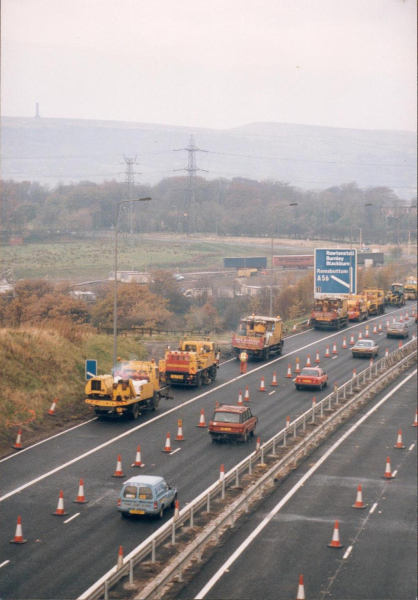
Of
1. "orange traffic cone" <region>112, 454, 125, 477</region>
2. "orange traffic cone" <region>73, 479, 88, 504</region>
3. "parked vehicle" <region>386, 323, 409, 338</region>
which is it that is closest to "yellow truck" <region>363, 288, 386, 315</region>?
"parked vehicle" <region>386, 323, 409, 338</region>

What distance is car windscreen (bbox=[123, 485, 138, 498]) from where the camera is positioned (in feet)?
78.4

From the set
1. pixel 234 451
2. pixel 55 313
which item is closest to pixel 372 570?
pixel 234 451

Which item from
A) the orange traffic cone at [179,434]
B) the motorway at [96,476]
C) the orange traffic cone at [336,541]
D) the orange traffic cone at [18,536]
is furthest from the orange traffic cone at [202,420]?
the orange traffic cone at [18,536]

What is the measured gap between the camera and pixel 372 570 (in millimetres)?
20547

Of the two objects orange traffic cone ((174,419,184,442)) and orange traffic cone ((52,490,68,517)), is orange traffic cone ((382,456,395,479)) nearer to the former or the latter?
orange traffic cone ((174,419,184,442))

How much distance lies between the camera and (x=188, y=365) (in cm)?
4506

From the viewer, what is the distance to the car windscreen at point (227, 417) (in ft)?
112

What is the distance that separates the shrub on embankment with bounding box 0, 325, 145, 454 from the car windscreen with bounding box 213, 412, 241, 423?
6.72m

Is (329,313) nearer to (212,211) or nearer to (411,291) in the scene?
(411,291)

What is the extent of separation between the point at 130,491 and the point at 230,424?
10413 mm

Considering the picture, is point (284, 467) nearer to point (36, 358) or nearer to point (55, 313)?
point (36, 358)

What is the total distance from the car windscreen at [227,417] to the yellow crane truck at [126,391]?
4.73 metres

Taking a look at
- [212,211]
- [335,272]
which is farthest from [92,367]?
Result: [212,211]

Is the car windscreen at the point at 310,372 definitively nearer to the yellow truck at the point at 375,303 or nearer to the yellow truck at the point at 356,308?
the yellow truck at the point at 356,308
